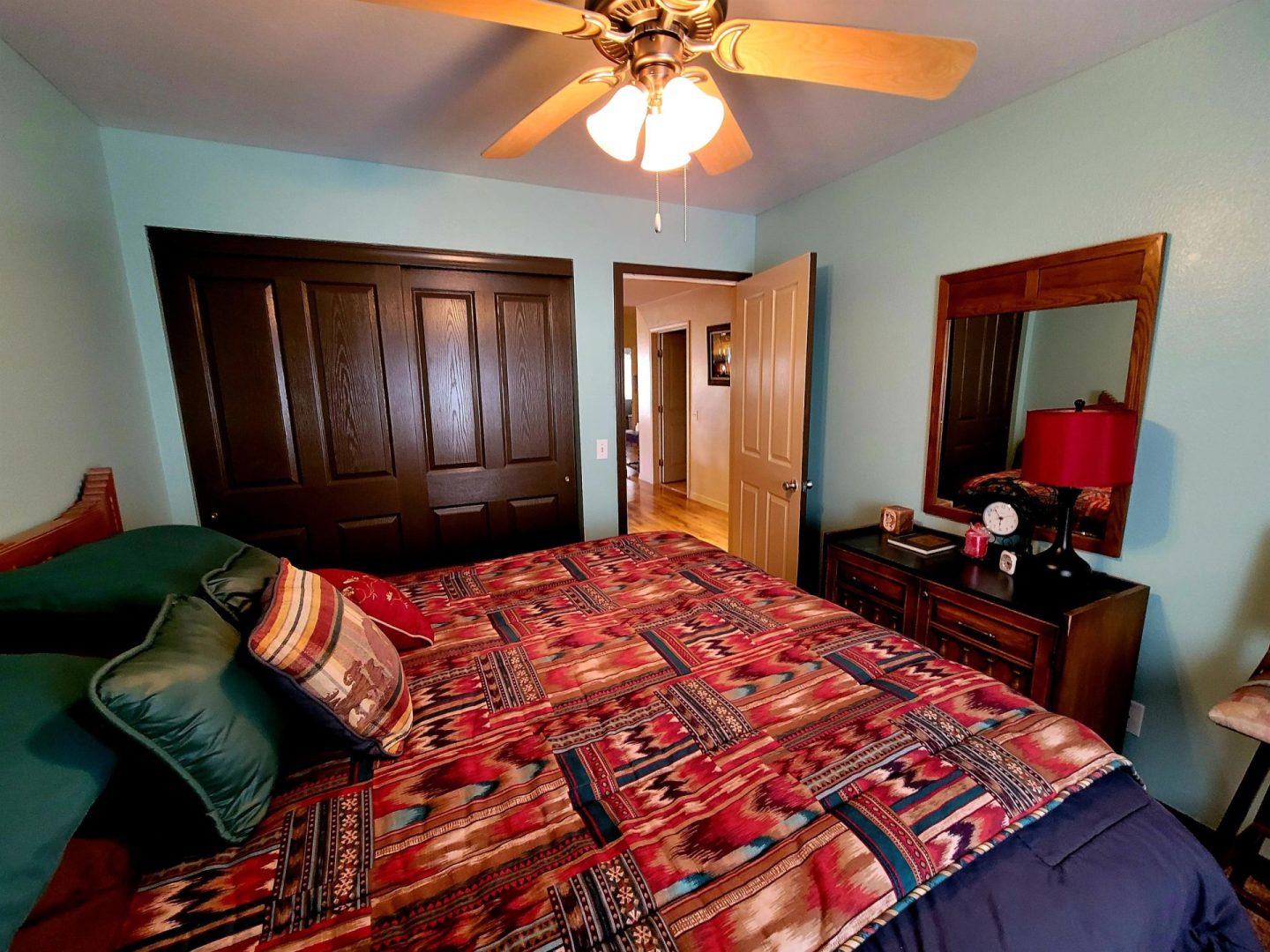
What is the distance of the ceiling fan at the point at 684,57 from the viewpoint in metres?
1.03

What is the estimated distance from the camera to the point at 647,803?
2.96 ft

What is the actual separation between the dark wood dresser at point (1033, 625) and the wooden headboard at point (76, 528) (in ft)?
8.64

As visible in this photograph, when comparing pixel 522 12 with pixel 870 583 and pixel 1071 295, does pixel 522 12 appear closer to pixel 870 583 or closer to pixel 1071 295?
pixel 1071 295

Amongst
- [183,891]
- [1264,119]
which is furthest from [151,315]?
[1264,119]

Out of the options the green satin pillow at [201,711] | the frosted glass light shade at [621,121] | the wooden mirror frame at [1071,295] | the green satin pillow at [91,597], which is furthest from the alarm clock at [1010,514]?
the green satin pillow at [91,597]

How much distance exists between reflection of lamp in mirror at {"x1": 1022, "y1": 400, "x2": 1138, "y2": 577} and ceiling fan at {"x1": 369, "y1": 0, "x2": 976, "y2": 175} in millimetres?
1048

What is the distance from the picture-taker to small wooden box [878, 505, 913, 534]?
7.73 feet

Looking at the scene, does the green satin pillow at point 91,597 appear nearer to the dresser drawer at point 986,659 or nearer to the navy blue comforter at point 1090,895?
the navy blue comforter at point 1090,895

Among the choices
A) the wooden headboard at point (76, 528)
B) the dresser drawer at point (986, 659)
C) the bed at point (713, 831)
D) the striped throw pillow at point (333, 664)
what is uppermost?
the wooden headboard at point (76, 528)

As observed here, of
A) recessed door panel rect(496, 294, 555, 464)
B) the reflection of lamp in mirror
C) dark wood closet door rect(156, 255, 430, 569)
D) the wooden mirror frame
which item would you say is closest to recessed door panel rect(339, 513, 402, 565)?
dark wood closet door rect(156, 255, 430, 569)

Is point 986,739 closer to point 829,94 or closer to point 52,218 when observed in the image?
point 829,94

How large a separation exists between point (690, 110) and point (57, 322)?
78.6 inches

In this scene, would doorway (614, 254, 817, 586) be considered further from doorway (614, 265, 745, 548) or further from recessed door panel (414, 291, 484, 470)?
recessed door panel (414, 291, 484, 470)

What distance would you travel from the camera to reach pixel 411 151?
2.27m
